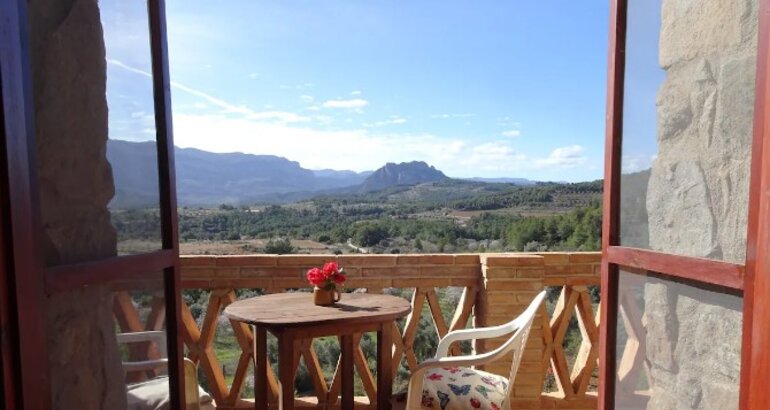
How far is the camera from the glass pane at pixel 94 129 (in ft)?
2.88

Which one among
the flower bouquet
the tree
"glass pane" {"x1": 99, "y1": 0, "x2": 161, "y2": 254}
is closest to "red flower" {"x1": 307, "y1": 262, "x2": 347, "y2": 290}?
the flower bouquet

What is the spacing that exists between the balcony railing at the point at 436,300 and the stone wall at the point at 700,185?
1.75 m

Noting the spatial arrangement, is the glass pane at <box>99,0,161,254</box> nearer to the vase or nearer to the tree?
the vase

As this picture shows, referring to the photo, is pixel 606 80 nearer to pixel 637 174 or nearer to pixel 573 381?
pixel 637 174

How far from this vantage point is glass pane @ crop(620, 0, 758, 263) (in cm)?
91

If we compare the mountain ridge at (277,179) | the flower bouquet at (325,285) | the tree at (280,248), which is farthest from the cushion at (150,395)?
the mountain ridge at (277,179)

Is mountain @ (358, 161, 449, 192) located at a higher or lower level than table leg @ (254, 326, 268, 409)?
higher

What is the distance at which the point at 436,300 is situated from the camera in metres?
3.11

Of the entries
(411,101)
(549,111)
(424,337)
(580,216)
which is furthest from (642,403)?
(411,101)

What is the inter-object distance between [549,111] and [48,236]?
39.3 feet

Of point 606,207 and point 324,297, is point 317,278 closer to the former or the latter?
point 324,297

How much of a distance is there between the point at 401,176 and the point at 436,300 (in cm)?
1013

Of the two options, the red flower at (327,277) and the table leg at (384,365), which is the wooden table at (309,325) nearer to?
the table leg at (384,365)

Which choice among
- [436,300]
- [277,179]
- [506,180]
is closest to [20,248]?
[436,300]
